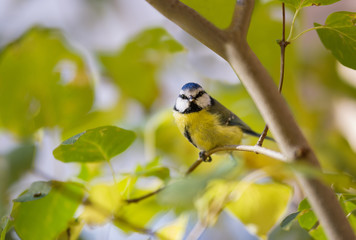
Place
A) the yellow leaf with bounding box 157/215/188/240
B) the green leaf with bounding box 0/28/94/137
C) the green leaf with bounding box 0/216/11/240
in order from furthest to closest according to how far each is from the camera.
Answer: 1. the green leaf with bounding box 0/28/94/137
2. the yellow leaf with bounding box 157/215/188/240
3. the green leaf with bounding box 0/216/11/240

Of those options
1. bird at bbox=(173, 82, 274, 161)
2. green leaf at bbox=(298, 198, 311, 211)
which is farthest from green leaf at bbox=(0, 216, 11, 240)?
bird at bbox=(173, 82, 274, 161)

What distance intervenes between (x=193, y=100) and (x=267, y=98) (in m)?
0.64

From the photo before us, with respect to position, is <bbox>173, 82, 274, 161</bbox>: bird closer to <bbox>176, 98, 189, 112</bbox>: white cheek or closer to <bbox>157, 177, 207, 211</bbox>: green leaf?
<bbox>176, 98, 189, 112</bbox>: white cheek

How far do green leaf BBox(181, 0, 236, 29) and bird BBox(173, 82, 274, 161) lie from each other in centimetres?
41

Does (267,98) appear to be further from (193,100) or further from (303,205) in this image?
(193,100)

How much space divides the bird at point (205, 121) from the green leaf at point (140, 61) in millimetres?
106

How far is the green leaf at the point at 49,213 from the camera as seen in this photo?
20.5 inches

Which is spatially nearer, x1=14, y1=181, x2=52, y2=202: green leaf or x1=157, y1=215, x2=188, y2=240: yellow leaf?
x1=14, y1=181, x2=52, y2=202: green leaf

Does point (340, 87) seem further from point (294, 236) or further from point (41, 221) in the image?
point (41, 221)

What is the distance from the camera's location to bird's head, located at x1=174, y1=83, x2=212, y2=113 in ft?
3.29

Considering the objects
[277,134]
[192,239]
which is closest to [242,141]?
[192,239]

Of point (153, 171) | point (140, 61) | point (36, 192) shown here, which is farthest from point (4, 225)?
point (140, 61)

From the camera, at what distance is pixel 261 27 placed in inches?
30.2

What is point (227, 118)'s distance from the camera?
3.24ft
